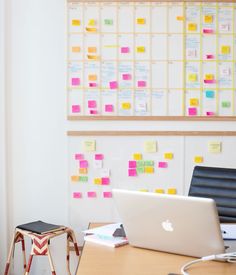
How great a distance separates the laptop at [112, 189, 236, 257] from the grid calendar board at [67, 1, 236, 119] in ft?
5.65

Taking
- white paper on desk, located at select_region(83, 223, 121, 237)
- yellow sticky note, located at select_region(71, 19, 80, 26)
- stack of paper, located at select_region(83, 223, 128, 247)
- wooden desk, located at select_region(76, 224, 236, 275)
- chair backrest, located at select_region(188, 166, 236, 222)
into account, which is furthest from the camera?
yellow sticky note, located at select_region(71, 19, 80, 26)

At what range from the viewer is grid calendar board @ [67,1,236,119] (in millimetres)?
3707

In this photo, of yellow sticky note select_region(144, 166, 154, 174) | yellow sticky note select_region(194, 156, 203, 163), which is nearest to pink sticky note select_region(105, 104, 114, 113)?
yellow sticky note select_region(144, 166, 154, 174)

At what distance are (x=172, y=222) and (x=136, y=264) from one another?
0.72ft

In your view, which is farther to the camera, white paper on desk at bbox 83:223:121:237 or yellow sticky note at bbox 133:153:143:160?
yellow sticky note at bbox 133:153:143:160

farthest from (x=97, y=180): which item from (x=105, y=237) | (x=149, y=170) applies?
(x=105, y=237)

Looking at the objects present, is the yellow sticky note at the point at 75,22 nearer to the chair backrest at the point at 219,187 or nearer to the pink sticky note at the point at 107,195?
the pink sticky note at the point at 107,195

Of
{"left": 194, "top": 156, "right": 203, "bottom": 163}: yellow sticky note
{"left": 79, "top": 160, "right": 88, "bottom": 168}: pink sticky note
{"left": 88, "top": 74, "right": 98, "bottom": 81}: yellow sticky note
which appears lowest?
{"left": 79, "top": 160, "right": 88, "bottom": 168}: pink sticky note

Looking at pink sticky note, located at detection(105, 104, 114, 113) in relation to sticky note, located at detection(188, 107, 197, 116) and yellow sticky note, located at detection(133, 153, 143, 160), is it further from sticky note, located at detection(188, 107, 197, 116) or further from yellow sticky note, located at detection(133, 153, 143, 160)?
sticky note, located at detection(188, 107, 197, 116)

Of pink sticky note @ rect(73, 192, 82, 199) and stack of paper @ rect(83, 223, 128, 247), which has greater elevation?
stack of paper @ rect(83, 223, 128, 247)

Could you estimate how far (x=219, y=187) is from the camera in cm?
A: 298

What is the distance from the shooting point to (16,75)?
3752mm

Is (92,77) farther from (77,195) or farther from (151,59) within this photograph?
(77,195)

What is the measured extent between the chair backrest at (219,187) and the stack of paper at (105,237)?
762 millimetres
